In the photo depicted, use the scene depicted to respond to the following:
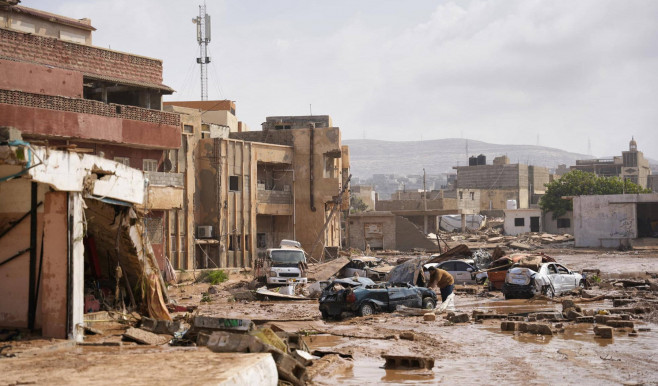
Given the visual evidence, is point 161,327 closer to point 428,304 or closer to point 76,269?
point 76,269

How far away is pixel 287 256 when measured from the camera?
113 ft

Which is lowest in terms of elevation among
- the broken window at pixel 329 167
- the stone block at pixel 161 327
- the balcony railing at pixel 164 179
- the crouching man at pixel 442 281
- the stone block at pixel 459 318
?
the stone block at pixel 459 318

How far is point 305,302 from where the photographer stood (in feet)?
95.6

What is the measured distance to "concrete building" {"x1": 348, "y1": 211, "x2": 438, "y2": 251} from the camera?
61781 mm

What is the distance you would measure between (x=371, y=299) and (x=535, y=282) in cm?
771

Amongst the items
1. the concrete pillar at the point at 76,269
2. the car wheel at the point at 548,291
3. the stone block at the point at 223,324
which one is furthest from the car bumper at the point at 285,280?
the stone block at the point at 223,324

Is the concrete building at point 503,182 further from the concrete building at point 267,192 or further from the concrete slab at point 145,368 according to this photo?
the concrete slab at point 145,368

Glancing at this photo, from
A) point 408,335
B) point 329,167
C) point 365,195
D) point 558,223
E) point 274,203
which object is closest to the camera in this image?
point 408,335

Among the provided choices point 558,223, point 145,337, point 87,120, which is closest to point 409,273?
point 87,120

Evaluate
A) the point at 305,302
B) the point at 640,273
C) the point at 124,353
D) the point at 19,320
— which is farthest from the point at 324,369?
the point at 640,273

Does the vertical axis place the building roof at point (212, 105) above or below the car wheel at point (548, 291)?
above

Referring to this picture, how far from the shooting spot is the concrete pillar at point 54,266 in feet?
52.4

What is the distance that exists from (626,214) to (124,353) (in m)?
55.4

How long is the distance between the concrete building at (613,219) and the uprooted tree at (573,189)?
15.0 m
